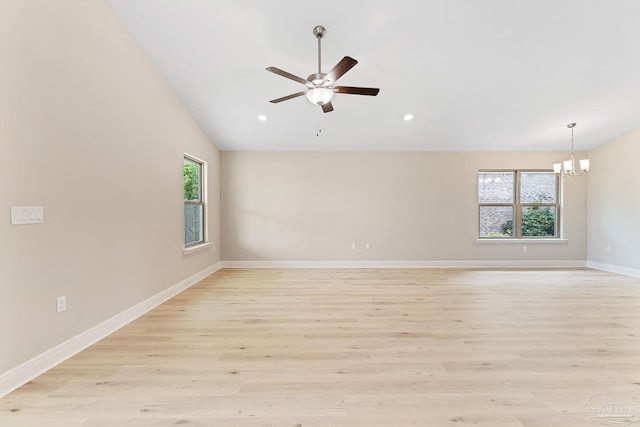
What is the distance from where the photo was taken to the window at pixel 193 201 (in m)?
4.75

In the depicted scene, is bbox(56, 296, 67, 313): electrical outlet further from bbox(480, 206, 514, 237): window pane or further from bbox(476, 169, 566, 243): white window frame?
bbox(480, 206, 514, 237): window pane

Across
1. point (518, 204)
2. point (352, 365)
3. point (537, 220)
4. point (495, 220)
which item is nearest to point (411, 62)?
point (352, 365)

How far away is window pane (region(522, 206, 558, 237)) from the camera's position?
20.2 feet

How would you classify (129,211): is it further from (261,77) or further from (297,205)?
(297,205)

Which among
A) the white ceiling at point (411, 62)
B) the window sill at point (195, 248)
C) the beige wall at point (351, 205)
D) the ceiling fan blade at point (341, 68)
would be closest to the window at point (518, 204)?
the beige wall at point (351, 205)

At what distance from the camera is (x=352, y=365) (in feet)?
7.09

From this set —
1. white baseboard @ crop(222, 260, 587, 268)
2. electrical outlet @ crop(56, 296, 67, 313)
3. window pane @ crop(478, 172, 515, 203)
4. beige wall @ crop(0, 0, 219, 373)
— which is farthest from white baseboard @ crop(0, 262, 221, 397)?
window pane @ crop(478, 172, 515, 203)

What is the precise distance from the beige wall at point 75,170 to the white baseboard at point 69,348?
0.06 meters

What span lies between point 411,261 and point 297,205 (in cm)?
256

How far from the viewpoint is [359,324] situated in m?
2.97

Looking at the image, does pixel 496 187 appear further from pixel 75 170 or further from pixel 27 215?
pixel 27 215

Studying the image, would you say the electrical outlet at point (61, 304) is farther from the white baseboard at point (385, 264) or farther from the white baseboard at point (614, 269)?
the white baseboard at point (614, 269)

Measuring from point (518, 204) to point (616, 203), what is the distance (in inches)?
59.6

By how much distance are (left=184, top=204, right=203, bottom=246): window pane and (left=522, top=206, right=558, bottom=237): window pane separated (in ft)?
21.0
